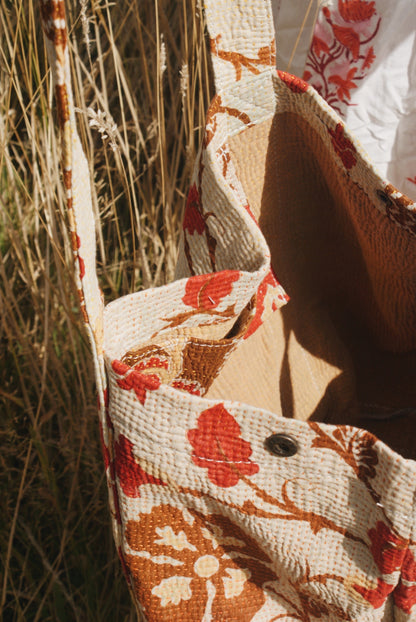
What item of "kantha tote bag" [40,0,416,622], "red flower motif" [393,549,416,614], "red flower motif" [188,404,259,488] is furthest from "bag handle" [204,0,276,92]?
"red flower motif" [393,549,416,614]

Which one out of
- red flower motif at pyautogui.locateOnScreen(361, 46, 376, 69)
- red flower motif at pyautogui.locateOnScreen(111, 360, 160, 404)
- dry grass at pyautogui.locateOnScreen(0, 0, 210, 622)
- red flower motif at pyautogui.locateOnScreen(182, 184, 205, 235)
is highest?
red flower motif at pyautogui.locateOnScreen(361, 46, 376, 69)

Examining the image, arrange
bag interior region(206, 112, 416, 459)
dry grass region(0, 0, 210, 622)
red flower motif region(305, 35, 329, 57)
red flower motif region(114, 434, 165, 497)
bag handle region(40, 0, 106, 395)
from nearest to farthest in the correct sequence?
bag handle region(40, 0, 106, 395)
red flower motif region(114, 434, 165, 497)
bag interior region(206, 112, 416, 459)
red flower motif region(305, 35, 329, 57)
dry grass region(0, 0, 210, 622)

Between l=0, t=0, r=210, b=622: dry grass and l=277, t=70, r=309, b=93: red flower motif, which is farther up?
l=277, t=70, r=309, b=93: red flower motif

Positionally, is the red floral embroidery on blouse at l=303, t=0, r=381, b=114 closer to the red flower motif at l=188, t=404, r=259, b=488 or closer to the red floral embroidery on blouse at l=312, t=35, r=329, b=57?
the red floral embroidery on blouse at l=312, t=35, r=329, b=57

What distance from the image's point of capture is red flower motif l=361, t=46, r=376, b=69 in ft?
2.15

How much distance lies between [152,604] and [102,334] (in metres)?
0.24

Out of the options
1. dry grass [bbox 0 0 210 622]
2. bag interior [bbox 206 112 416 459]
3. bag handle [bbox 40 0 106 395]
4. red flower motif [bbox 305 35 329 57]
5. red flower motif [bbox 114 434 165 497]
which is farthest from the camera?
dry grass [bbox 0 0 210 622]

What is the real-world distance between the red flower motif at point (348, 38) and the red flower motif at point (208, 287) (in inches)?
14.3

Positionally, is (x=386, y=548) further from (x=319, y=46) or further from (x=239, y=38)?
(x=319, y=46)

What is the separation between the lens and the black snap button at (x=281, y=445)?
0.41 meters

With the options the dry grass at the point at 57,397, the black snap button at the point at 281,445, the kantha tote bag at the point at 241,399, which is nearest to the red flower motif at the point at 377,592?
the kantha tote bag at the point at 241,399

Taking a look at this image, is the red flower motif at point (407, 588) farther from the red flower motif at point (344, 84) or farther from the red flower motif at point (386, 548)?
the red flower motif at point (344, 84)

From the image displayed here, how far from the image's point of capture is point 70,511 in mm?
861

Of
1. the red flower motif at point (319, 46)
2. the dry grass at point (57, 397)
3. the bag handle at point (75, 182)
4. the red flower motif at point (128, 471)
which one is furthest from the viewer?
the dry grass at point (57, 397)
